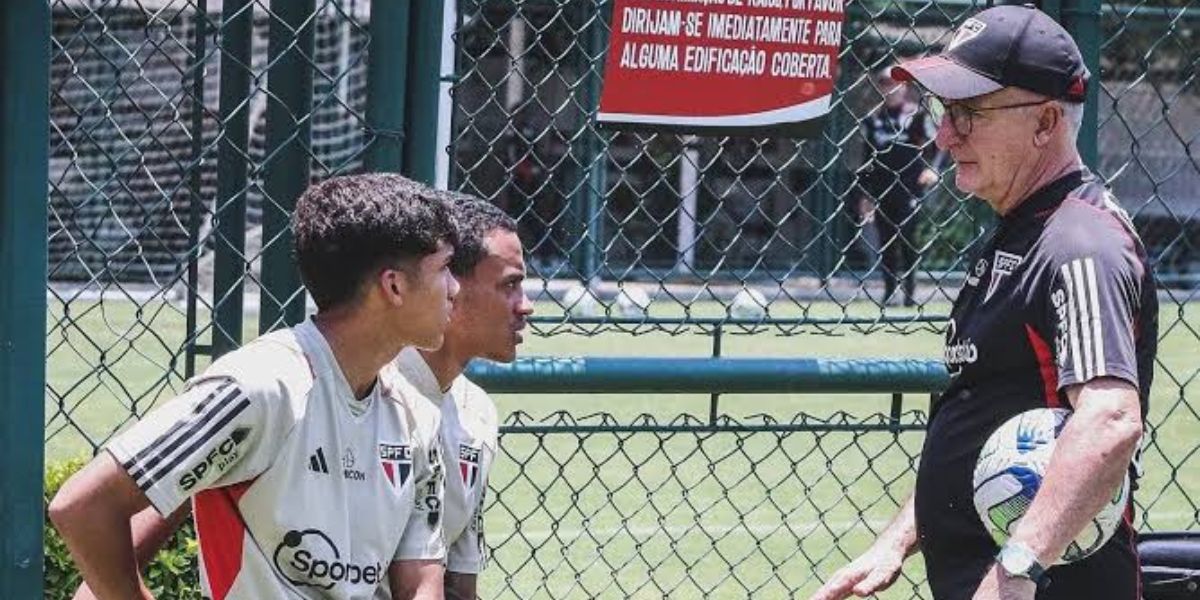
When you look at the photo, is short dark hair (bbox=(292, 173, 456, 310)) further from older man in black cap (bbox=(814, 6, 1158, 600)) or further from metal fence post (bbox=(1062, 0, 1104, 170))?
metal fence post (bbox=(1062, 0, 1104, 170))

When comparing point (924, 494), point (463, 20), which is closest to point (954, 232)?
point (463, 20)

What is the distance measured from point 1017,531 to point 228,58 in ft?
7.30

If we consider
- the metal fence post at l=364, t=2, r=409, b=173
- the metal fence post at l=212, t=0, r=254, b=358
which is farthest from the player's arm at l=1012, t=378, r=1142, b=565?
the metal fence post at l=212, t=0, r=254, b=358

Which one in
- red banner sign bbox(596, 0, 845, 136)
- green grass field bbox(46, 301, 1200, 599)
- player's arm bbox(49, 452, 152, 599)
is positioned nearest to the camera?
player's arm bbox(49, 452, 152, 599)

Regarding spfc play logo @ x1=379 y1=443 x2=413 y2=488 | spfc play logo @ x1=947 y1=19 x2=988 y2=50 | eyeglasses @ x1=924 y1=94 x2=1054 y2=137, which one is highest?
spfc play logo @ x1=947 y1=19 x2=988 y2=50

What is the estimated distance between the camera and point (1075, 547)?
3.71 m

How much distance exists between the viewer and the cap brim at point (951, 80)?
391 cm

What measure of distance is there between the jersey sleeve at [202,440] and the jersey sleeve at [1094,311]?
1363mm

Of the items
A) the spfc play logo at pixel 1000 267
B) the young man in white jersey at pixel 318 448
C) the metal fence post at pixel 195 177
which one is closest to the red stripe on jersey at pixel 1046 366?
the spfc play logo at pixel 1000 267

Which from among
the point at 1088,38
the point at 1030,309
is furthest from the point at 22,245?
the point at 1088,38

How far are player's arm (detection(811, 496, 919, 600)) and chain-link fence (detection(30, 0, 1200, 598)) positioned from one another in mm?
1157

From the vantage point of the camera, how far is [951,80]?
3.94 m

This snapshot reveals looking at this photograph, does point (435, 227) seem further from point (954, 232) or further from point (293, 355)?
point (954, 232)

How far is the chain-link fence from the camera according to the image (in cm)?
486
